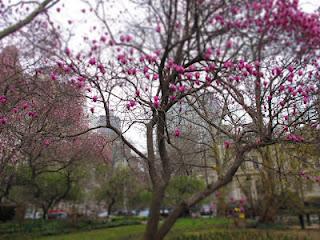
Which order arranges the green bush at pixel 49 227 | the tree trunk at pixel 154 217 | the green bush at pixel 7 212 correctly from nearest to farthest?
the tree trunk at pixel 154 217 < the green bush at pixel 49 227 < the green bush at pixel 7 212

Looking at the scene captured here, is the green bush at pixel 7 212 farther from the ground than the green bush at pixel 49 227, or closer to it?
farther from the ground

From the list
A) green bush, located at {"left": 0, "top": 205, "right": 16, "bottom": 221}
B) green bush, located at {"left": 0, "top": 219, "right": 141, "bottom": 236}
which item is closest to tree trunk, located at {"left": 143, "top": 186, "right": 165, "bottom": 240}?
green bush, located at {"left": 0, "top": 219, "right": 141, "bottom": 236}

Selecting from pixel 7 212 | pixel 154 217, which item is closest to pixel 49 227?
pixel 7 212

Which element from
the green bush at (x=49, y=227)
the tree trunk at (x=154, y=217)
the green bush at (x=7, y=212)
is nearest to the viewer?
the tree trunk at (x=154, y=217)

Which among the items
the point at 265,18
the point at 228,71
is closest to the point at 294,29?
the point at 265,18

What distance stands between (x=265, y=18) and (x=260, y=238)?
14.9 feet

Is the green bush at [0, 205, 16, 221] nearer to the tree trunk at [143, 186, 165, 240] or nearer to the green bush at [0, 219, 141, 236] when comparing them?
the green bush at [0, 219, 141, 236]

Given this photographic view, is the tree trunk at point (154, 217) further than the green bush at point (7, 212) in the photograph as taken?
No

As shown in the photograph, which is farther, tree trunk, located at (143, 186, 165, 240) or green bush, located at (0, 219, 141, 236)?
green bush, located at (0, 219, 141, 236)

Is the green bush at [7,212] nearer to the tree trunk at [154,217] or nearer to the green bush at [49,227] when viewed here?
the green bush at [49,227]

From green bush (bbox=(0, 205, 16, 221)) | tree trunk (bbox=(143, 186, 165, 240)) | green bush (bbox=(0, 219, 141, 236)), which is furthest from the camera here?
green bush (bbox=(0, 205, 16, 221))

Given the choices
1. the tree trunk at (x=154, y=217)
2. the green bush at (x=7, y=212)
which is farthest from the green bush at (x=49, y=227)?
the tree trunk at (x=154, y=217)

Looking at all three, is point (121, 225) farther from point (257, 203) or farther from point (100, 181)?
point (257, 203)

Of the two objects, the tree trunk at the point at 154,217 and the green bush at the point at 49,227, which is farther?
the green bush at the point at 49,227
